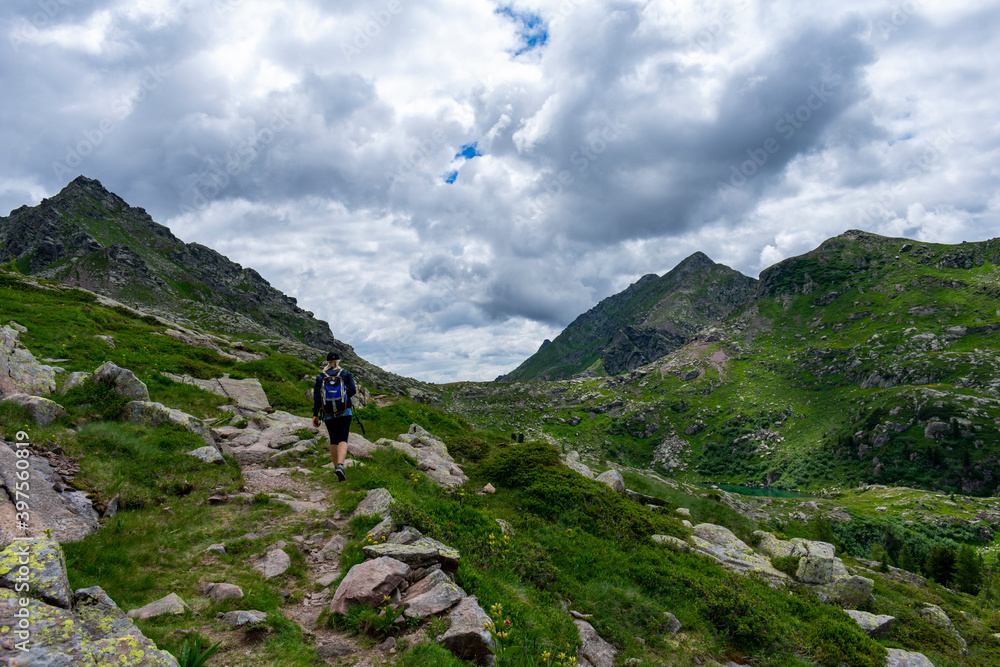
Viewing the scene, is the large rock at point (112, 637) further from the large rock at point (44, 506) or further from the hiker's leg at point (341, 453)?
the hiker's leg at point (341, 453)

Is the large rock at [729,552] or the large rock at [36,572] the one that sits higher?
the large rock at [36,572]

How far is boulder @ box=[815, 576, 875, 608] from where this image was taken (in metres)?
17.5

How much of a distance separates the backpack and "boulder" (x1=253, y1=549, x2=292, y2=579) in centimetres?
646

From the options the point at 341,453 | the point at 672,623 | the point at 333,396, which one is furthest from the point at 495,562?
the point at 333,396

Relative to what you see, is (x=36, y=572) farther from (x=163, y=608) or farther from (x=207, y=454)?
(x=207, y=454)

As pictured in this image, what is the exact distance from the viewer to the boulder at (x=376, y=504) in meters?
12.4

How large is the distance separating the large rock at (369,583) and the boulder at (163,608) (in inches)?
104

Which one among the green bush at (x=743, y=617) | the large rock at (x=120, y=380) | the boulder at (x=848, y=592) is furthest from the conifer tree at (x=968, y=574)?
the large rock at (x=120, y=380)

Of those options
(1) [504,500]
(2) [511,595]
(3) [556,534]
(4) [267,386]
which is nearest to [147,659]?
(2) [511,595]

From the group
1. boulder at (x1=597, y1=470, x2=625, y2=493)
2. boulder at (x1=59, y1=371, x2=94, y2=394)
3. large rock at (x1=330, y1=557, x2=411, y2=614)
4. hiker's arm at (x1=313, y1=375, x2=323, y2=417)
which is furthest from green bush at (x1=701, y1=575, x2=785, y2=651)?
boulder at (x1=59, y1=371, x2=94, y2=394)

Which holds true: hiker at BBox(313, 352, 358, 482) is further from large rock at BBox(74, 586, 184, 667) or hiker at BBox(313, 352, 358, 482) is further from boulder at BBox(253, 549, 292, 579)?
A: large rock at BBox(74, 586, 184, 667)

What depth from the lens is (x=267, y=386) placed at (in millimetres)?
32500

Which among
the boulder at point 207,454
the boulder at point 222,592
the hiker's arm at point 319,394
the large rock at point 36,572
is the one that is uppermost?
the hiker's arm at point 319,394

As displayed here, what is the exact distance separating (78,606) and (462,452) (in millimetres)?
23534
